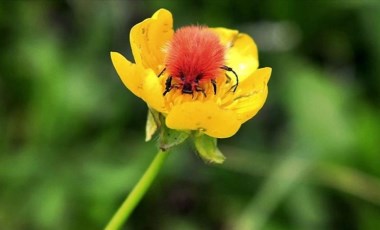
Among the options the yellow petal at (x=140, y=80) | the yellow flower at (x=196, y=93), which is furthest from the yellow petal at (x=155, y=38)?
the yellow petal at (x=140, y=80)

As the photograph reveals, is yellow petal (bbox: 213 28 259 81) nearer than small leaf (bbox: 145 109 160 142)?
No

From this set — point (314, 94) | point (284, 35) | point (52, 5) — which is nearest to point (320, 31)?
point (284, 35)

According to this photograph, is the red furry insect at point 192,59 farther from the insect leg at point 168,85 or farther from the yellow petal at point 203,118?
the yellow petal at point 203,118

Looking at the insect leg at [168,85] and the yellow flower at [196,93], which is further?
the insect leg at [168,85]

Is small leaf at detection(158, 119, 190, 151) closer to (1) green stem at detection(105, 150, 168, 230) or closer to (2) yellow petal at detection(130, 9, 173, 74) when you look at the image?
(1) green stem at detection(105, 150, 168, 230)

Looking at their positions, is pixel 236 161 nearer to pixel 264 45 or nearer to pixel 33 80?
pixel 264 45

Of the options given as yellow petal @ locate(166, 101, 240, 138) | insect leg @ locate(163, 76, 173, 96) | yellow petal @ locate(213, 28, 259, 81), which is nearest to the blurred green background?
yellow petal @ locate(213, 28, 259, 81)
